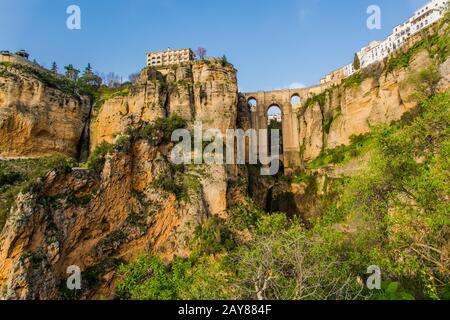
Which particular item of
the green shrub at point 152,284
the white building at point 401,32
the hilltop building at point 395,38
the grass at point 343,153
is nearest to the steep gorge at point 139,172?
the grass at point 343,153

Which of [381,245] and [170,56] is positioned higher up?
[170,56]

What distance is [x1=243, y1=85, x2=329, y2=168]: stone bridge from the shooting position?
4725cm

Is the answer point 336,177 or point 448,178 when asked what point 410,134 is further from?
point 336,177

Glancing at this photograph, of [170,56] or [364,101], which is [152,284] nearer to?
[364,101]

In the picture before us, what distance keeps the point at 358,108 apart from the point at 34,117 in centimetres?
3663

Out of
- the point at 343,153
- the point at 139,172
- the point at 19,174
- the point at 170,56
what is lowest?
the point at 19,174

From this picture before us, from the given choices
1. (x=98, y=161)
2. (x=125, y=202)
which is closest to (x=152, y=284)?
(x=125, y=202)

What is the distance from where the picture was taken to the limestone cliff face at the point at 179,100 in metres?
37.8

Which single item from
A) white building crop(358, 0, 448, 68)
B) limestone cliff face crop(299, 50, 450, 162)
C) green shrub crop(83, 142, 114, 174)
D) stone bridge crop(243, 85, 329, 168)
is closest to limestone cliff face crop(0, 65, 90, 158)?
green shrub crop(83, 142, 114, 174)

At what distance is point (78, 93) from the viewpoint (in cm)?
4294

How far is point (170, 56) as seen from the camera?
2756 inches

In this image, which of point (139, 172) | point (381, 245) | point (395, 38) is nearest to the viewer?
point (381, 245)
